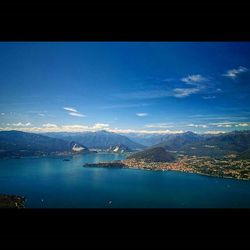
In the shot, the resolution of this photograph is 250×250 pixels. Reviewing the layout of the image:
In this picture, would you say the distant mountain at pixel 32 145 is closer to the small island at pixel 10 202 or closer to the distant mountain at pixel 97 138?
the distant mountain at pixel 97 138

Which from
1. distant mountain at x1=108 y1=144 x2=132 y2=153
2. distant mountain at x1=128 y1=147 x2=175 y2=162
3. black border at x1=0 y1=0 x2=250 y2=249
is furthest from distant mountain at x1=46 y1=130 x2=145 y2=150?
black border at x1=0 y1=0 x2=250 y2=249

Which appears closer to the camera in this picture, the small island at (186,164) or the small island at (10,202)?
the small island at (10,202)

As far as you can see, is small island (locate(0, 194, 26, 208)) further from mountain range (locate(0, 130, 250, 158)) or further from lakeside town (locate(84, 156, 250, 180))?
lakeside town (locate(84, 156, 250, 180))
